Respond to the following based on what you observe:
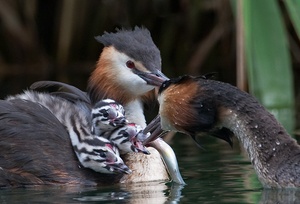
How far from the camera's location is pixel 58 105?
7379 mm

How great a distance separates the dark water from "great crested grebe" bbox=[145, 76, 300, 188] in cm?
18

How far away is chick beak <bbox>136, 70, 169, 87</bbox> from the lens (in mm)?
7570

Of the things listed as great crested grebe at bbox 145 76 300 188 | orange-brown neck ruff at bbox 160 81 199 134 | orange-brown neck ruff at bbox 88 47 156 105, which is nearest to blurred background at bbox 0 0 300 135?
orange-brown neck ruff at bbox 88 47 156 105

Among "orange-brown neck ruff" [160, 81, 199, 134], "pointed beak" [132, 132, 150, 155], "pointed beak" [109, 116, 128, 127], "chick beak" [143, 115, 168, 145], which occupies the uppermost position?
"orange-brown neck ruff" [160, 81, 199, 134]

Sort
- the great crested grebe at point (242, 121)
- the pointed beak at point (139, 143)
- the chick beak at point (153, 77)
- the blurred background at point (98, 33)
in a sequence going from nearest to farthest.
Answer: the great crested grebe at point (242, 121) → the pointed beak at point (139, 143) → the chick beak at point (153, 77) → the blurred background at point (98, 33)

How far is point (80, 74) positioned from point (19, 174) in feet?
23.3

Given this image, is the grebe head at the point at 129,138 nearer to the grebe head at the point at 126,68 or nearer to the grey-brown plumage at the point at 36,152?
the grey-brown plumage at the point at 36,152

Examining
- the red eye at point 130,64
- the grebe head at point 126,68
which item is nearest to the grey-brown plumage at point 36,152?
the grebe head at point 126,68

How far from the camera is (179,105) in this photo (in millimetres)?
6352

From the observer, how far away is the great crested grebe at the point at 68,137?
6.85 metres

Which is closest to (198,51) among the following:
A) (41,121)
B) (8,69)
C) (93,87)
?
(8,69)

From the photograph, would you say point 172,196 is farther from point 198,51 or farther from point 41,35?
point 41,35

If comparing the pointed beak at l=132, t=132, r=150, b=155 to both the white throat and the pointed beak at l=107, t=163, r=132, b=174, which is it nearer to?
the pointed beak at l=107, t=163, r=132, b=174

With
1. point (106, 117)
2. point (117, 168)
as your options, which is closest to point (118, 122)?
point (106, 117)
